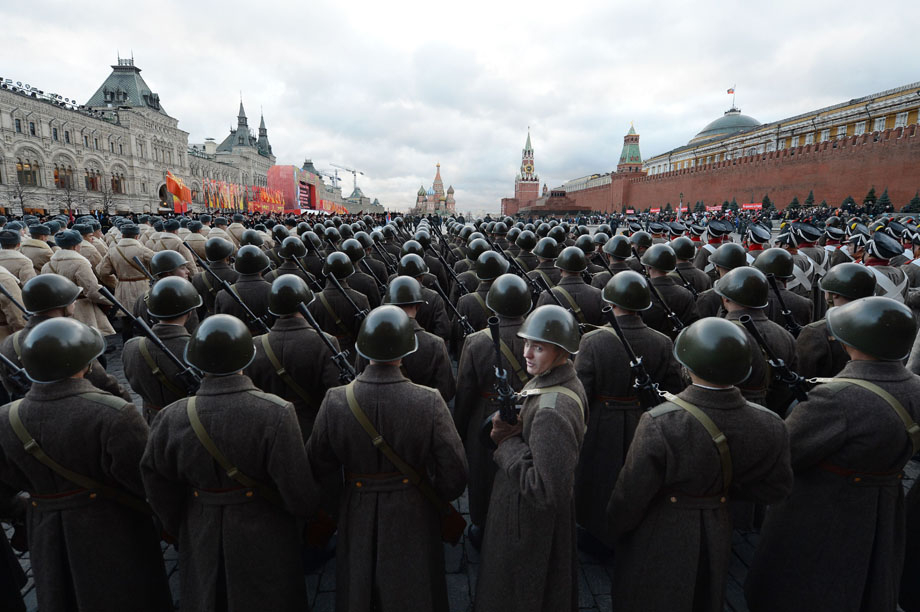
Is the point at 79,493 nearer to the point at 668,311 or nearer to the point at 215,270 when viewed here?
the point at 215,270

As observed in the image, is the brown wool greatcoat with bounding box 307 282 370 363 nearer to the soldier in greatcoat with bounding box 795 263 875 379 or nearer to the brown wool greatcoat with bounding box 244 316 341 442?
the brown wool greatcoat with bounding box 244 316 341 442

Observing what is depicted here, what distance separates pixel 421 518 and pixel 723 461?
162 centimetres

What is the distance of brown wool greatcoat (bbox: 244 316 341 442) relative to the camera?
3.84m

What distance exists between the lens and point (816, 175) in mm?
42969

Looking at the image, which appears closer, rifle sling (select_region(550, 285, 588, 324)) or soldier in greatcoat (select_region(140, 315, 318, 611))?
soldier in greatcoat (select_region(140, 315, 318, 611))

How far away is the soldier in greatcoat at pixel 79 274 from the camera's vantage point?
7.31m

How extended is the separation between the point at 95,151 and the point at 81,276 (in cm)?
6206

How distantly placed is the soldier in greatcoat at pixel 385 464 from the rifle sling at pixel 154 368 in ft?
5.87

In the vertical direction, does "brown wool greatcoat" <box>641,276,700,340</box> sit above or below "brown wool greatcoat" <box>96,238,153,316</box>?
below

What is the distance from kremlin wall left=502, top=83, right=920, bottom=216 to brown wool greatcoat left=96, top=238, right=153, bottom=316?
47269 mm

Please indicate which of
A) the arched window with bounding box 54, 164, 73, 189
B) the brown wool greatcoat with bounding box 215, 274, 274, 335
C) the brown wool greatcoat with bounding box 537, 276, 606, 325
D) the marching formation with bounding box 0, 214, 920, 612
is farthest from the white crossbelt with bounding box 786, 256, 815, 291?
the arched window with bounding box 54, 164, 73, 189

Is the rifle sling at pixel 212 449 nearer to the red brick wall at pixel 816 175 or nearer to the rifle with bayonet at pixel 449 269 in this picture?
the rifle with bayonet at pixel 449 269

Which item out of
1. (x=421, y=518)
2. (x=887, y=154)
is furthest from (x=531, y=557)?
(x=887, y=154)

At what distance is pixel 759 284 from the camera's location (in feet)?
12.5
